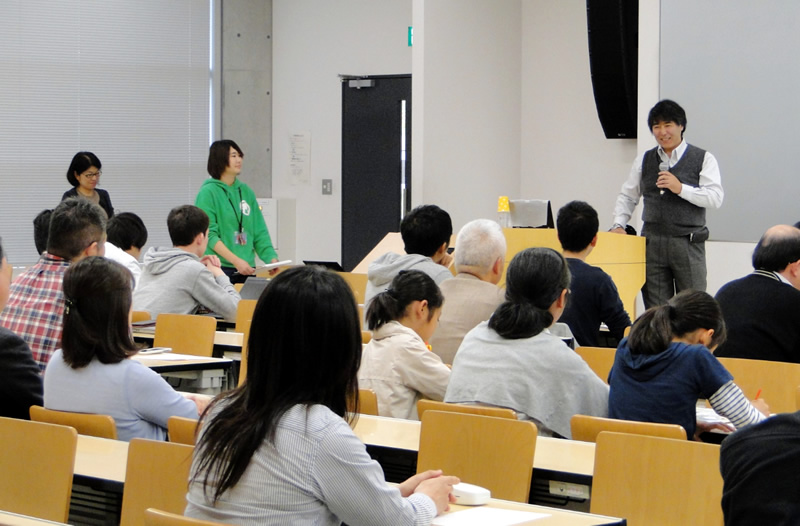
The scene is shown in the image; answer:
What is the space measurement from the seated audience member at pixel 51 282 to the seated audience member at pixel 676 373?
2.16m

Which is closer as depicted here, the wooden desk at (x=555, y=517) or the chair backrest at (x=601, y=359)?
the wooden desk at (x=555, y=517)

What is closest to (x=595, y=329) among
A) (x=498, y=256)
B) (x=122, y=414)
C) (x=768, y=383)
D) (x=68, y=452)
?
(x=498, y=256)

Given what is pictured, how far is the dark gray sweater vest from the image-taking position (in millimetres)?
6391

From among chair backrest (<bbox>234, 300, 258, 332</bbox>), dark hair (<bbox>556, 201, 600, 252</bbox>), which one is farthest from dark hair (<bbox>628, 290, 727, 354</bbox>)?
chair backrest (<bbox>234, 300, 258, 332</bbox>)

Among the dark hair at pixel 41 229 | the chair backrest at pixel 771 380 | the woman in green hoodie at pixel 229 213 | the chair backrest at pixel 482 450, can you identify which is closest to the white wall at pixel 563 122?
the woman in green hoodie at pixel 229 213

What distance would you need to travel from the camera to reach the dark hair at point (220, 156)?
23.7ft

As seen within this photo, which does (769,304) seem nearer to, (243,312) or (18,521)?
(243,312)

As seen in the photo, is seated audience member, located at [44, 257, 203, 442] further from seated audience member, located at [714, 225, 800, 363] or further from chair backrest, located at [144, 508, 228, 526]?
seated audience member, located at [714, 225, 800, 363]

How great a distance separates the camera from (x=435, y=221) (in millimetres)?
4848

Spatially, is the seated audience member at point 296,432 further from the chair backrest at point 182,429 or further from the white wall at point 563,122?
the white wall at point 563,122

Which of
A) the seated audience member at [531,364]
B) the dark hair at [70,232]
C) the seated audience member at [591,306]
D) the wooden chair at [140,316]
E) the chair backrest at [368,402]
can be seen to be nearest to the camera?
the seated audience member at [531,364]

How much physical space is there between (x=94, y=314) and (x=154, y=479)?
79cm

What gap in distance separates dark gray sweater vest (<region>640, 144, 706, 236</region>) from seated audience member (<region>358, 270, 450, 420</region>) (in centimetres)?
319

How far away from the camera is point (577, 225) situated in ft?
15.8
